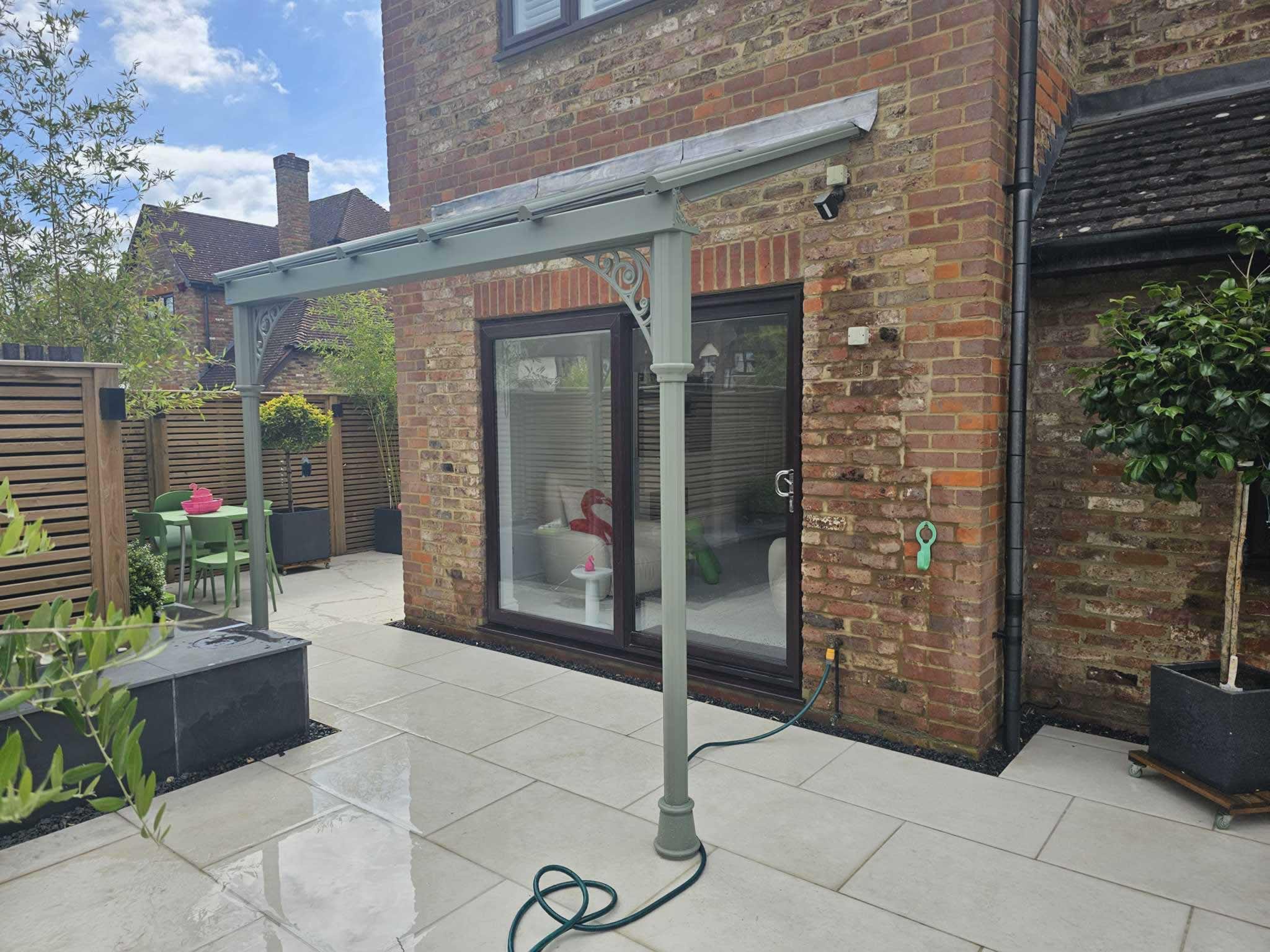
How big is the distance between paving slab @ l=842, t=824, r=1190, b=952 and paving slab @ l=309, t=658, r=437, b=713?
2943 millimetres

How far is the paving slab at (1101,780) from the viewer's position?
3.33 m

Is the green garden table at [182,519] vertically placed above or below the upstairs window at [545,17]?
below

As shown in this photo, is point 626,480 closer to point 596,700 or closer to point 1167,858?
point 596,700

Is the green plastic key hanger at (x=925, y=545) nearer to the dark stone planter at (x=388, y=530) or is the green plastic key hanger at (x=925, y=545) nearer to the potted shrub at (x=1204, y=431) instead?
the potted shrub at (x=1204, y=431)

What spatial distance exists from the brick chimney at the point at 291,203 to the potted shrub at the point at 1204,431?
18.9 m

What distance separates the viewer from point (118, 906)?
275 centimetres

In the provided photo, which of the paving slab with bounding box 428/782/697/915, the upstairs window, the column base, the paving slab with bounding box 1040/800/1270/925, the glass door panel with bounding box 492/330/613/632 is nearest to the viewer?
the paving slab with bounding box 1040/800/1270/925

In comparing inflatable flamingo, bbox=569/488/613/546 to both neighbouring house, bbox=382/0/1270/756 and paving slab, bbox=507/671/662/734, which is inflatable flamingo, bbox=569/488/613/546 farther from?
paving slab, bbox=507/671/662/734

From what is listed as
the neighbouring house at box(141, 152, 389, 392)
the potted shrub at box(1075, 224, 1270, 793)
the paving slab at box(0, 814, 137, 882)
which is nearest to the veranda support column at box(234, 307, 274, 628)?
the paving slab at box(0, 814, 137, 882)

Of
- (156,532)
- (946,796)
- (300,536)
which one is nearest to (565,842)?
(946,796)

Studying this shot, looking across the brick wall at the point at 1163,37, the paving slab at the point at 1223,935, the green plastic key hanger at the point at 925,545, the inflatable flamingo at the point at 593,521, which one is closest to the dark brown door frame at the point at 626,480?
the inflatable flamingo at the point at 593,521

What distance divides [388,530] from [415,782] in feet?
21.9

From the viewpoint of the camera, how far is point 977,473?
11.9ft

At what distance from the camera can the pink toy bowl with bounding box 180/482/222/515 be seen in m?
7.16
